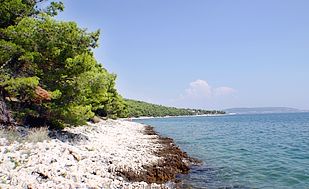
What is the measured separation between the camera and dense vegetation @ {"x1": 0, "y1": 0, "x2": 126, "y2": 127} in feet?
62.5

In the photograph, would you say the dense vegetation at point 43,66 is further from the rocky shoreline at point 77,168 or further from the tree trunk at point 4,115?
the rocky shoreline at point 77,168

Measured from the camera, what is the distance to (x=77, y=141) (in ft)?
71.8

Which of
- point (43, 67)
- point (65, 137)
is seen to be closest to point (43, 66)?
point (43, 67)

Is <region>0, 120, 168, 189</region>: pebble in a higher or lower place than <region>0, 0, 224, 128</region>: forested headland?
lower

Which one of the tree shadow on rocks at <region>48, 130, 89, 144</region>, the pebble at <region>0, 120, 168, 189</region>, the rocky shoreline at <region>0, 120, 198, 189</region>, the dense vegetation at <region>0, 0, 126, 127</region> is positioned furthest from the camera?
the tree shadow on rocks at <region>48, 130, 89, 144</region>

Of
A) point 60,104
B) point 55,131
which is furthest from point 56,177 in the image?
point 55,131

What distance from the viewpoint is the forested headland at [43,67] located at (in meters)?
19.0

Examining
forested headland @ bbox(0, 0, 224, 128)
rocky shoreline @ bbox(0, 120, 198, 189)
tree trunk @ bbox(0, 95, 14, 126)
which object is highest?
forested headland @ bbox(0, 0, 224, 128)

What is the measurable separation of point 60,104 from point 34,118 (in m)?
2.87

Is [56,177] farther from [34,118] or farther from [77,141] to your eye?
[34,118]

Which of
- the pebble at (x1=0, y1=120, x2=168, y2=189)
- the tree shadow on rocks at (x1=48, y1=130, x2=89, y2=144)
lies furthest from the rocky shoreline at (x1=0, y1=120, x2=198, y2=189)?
the tree shadow on rocks at (x1=48, y1=130, x2=89, y2=144)

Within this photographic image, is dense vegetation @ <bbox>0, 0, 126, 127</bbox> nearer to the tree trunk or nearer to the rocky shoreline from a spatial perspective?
the tree trunk

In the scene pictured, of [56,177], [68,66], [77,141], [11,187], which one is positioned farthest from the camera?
[77,141]

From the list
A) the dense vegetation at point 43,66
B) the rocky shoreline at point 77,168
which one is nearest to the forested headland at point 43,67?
the dense vegetation at point 43,66
